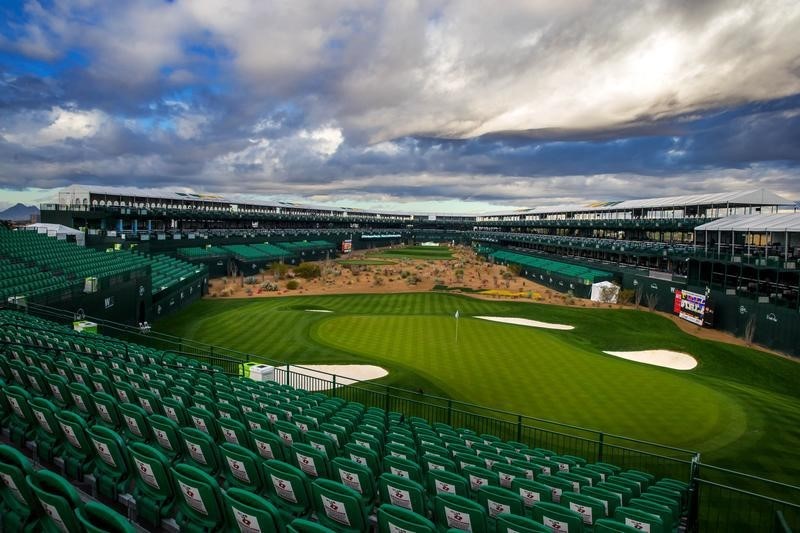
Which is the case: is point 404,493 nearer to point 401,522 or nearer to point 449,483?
point 449,483

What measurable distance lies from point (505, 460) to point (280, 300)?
49204 mm

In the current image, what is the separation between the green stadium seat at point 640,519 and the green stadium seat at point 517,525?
3.20 meters

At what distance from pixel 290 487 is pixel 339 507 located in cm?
97

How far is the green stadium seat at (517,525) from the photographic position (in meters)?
5.67

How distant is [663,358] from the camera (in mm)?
35906

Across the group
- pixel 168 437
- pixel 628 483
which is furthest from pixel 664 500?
pixel 168 437

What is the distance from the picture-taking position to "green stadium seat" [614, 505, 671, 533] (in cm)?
786

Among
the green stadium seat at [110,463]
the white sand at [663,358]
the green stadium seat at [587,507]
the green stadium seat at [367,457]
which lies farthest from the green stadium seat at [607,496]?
the white sand at [663,358]

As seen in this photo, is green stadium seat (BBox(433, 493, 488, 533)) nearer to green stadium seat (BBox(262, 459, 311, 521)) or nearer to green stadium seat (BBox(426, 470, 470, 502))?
green stadium seat (BBox(426, 470, 470, 502))

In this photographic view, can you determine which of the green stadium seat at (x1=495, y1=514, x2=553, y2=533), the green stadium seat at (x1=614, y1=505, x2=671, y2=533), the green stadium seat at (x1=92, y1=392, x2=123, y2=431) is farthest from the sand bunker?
the green stadium seat at (x1=495, y1=514, x2=553, y2=533)

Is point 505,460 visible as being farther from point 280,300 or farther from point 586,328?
point 280,300

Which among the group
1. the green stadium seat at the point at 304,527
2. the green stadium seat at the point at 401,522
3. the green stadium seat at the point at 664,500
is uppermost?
the green stadium seat at the point at 304,527

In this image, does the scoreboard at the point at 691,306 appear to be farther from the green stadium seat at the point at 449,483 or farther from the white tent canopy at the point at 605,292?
the green stadium seat at the point at 449,483

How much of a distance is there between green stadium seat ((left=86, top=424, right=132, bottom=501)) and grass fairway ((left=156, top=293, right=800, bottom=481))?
19203mm
